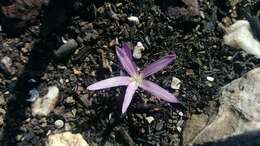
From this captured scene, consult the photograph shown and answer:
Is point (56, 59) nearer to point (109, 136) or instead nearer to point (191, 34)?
point (109, 136)

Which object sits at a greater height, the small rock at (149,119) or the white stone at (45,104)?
the white stone at (45,104)

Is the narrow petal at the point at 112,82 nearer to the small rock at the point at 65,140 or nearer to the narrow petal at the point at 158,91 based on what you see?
the narrow petal at the point at 158,91

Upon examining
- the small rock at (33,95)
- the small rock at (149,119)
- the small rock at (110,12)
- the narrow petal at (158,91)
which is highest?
the small rock at (110,12)

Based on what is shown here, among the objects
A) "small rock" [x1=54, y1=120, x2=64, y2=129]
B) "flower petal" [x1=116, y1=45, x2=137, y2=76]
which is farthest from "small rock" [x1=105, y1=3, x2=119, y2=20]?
"small rock" [x1=54, y1=120, x2=64, y2=129]

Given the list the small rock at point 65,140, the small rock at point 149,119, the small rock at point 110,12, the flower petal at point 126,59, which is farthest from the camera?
the small rock at point 110,12

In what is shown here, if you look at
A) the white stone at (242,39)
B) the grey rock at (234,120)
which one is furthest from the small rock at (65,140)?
the white stone at (242,39)

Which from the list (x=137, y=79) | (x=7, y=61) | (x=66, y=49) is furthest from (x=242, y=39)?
(x=7, y=61)

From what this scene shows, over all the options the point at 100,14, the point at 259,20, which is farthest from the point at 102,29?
the point at 259,20

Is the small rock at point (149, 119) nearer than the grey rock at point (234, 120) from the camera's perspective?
No

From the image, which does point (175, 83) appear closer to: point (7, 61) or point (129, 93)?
point (129, 93)
